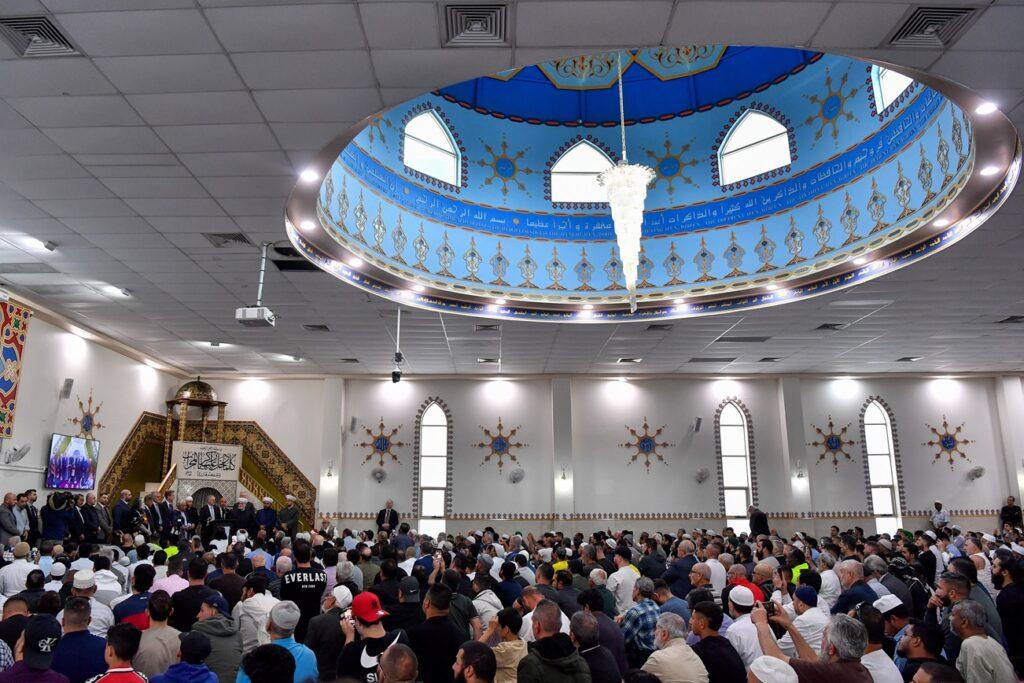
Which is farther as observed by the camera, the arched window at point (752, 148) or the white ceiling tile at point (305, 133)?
the arched window at point (752, 148)

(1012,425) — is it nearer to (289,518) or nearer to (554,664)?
(289,518)

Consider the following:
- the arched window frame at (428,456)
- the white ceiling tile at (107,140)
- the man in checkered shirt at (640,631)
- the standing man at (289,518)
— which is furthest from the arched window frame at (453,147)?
the man in checkered shirt at (640,631)

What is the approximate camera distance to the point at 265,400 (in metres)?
16.4

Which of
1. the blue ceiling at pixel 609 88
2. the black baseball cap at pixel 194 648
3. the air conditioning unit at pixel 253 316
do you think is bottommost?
the black baseball cap at pixel 194 648

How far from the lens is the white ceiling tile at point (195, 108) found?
5648mm

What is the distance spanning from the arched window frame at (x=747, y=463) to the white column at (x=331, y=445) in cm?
839

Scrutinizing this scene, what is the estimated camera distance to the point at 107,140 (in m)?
6.28

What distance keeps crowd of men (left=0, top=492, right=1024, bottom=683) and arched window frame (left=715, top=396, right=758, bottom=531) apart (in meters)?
8.84

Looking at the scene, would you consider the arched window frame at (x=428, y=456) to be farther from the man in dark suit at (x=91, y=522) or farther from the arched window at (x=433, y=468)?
the man in dark suit at (x=91, y=522)

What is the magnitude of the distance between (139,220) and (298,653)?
5.90m

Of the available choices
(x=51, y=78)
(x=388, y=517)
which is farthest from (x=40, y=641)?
(x=388, y=517)

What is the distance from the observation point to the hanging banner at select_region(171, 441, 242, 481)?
1458 centimetres

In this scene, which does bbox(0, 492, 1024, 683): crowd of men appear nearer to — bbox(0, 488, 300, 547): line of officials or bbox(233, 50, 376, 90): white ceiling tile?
bbox(0, 488, 300, 547): line of officials

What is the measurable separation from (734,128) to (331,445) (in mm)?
10287
